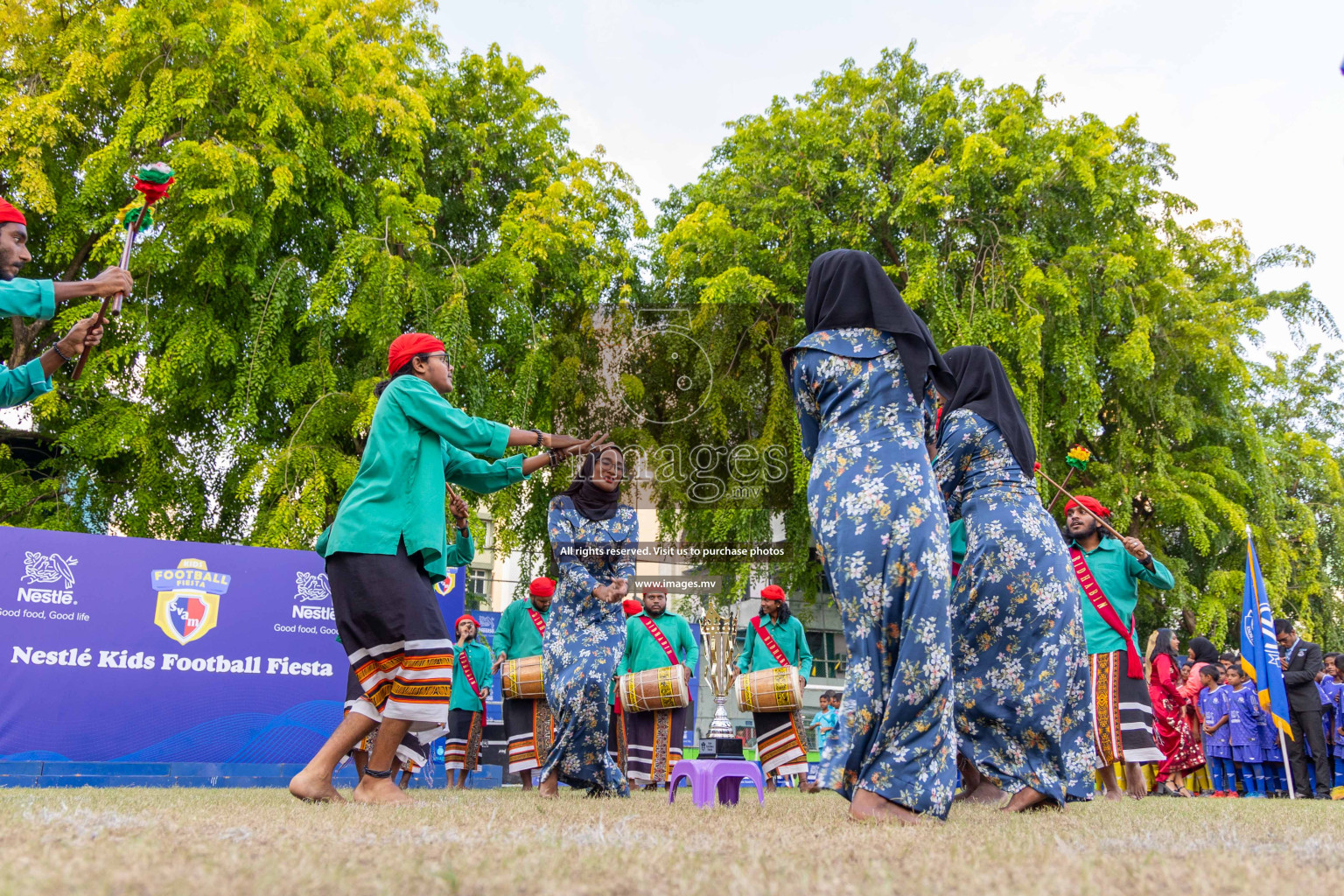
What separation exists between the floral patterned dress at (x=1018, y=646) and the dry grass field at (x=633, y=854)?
630mm

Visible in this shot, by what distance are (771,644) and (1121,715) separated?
3.61 m

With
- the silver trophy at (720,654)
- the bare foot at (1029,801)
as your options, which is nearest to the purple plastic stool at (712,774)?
the bare foot at (1029,801)

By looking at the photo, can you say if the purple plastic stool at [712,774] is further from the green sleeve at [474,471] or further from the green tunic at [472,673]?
the green tunic at [472,673]

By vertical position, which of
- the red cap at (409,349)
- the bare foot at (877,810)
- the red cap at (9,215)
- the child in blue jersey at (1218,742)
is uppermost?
the red cap at (9,215)

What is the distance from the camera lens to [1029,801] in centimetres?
359

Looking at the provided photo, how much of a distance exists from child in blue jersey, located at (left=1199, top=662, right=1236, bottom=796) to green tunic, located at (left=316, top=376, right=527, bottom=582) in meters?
9.21

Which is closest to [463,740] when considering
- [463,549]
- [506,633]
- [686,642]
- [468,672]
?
[468,672]

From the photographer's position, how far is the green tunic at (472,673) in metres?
8.88

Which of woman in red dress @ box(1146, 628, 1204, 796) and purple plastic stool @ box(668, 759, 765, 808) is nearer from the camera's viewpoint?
purple plastic stool @ box(668, 759, 765, 808)

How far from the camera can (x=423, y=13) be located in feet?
43.8

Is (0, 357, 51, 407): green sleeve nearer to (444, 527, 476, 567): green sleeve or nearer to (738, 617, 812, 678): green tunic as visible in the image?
(444, 527, 476, 567): green sleeve

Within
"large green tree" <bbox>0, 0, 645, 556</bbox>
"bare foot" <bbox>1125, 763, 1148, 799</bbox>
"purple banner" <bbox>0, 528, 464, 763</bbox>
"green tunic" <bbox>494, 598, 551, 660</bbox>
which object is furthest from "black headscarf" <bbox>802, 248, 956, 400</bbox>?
"large green tree" <bbox>0, 0, 645, 556</bbox>

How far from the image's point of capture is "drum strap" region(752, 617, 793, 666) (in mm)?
9414

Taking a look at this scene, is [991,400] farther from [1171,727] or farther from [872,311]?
[1171,727]
